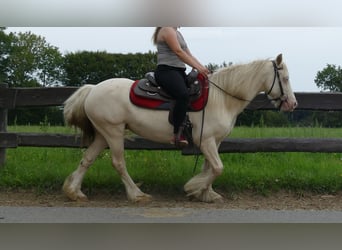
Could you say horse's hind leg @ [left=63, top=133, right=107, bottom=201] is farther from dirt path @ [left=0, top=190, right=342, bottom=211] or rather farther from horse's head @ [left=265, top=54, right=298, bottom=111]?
horse's head @ [left=265, top=54, right=298, bottom=111]

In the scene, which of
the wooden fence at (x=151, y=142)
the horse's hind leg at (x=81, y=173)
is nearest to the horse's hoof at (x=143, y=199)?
the horse's hind leg at (x=81, y=173)

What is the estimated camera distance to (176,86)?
4.80 metres

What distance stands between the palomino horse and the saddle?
7cm

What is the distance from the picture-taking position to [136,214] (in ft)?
13.8

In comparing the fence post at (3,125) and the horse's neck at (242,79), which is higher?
the horse's neck at (242,79)

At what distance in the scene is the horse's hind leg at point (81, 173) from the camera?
201 inches

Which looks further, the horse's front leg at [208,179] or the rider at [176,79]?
the horse's front leg at [208,179]

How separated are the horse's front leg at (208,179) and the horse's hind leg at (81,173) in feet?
3.87

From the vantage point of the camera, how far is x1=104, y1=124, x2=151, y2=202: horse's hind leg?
513 cm

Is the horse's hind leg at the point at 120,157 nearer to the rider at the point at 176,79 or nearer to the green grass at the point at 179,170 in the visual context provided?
the green grass at the point at 179,170

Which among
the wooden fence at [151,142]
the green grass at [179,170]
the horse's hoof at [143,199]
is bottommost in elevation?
the horse's hoof at [143,199]

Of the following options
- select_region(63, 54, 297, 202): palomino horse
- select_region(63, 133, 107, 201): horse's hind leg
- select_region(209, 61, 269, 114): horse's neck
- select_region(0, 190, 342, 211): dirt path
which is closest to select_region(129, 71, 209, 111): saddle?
select_region(63, 54, 297, 202): palomino horse

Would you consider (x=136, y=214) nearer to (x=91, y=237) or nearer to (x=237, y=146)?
(x=237, y=146)
